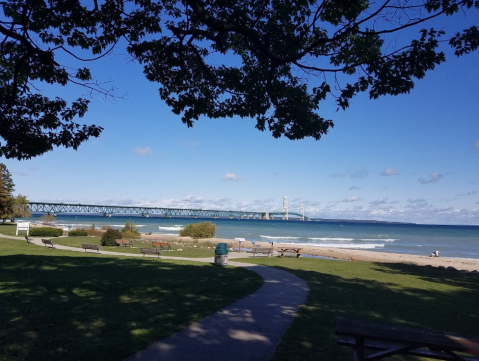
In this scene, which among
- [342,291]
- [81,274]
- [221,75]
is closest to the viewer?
[221,75]

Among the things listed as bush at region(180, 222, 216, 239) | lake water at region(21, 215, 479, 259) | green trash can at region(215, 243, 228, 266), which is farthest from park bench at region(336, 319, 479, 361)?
lake water at region(21, 215, 479, 259)

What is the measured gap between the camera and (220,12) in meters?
7.48

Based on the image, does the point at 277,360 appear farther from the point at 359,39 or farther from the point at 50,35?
the point at 50,35

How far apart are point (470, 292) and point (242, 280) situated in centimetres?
762

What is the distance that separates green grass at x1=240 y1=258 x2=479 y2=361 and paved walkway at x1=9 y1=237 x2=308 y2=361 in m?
0.26

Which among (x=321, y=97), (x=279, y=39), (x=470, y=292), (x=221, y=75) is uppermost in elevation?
(x=279, y=39)

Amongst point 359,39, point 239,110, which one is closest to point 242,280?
point 239,110

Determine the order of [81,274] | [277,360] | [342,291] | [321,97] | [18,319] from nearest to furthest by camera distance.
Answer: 1. [277,360]
2. [18,319]
3. [321,97]
4. [342,291]
5. [81,274]

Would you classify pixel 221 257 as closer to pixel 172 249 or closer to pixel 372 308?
pixel 372 308

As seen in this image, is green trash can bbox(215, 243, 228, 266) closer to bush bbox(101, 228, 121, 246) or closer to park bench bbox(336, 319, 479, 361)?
park bench bbox(336, 319, 479, 361)

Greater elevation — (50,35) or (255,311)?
(50,35)

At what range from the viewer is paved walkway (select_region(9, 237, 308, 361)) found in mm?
4820

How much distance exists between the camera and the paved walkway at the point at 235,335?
15.8 ft

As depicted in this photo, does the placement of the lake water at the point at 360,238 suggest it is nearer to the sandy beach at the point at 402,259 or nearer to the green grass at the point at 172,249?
the sandy beach at the point at 402,259
